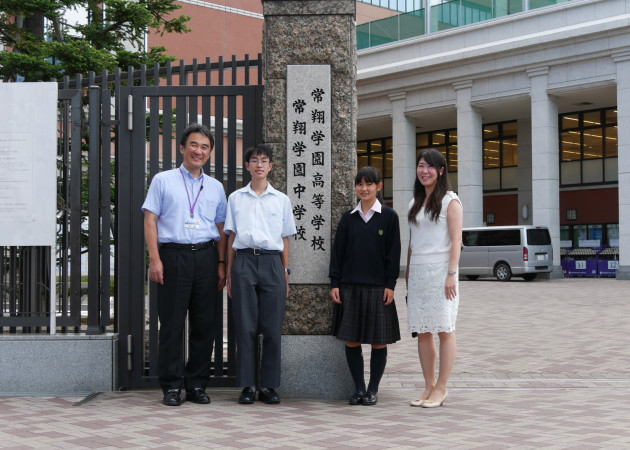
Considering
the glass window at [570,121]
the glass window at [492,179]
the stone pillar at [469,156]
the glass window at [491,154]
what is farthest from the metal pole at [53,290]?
the glass window at [491,154]

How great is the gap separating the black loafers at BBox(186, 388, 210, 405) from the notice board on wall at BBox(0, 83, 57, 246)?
71.4 inches

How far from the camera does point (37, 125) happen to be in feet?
22.3

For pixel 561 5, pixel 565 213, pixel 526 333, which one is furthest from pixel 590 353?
pixel 565 213

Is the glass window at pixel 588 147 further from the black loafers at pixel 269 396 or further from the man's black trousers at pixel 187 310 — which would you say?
the man's black trousers at pixel 187 310

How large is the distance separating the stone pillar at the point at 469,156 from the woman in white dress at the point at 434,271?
25405mm

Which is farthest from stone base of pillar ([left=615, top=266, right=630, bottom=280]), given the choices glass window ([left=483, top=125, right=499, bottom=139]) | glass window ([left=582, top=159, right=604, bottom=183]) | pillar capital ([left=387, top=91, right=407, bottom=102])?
pillar capital ([left=387, top=91, right=407, bottom=102])

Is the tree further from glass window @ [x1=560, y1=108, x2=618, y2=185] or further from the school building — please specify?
glass window @ [x1=560, y1=108, x2=618, y2=185]

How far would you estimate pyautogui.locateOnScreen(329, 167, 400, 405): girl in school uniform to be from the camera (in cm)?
618

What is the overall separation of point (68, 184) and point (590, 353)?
6362 mm

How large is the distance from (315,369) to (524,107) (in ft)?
92.1

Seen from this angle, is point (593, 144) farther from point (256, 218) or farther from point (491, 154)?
point (256, 218)

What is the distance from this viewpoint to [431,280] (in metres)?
6.17

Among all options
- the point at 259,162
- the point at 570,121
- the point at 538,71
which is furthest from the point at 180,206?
the point at 570,121

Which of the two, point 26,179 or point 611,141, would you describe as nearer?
point 26,179
